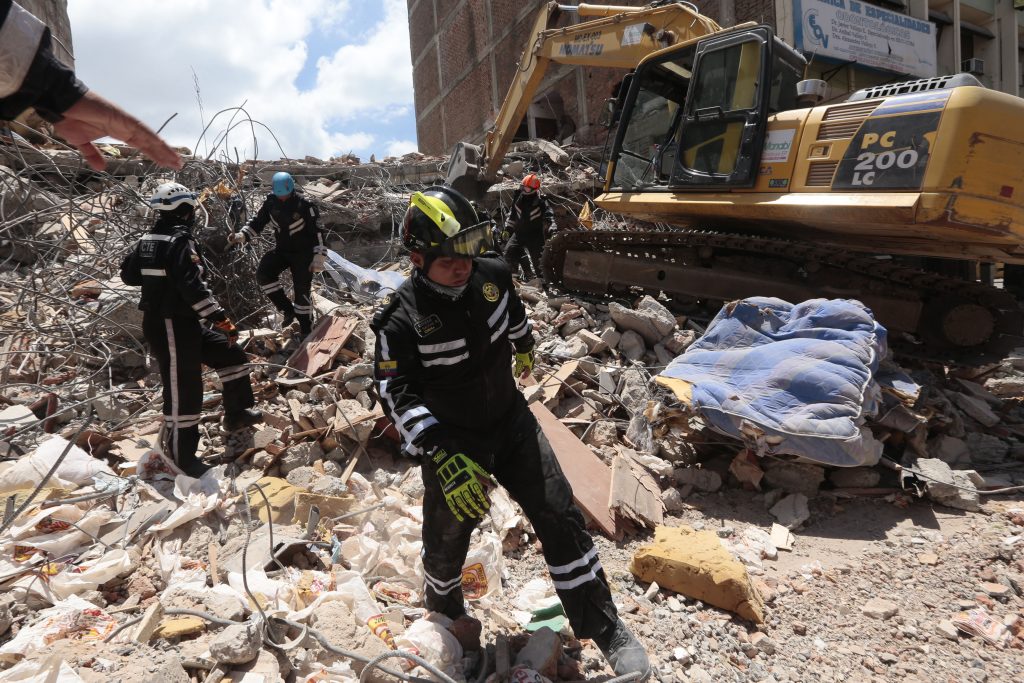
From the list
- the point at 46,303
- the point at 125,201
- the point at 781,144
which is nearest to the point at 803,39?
the point at 781,144

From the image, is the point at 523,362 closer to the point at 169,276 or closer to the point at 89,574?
the point at 89,574

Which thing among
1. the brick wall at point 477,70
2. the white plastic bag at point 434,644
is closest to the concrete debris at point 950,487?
the white plastic bag at point 434,644

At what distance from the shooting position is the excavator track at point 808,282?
17.7 feet

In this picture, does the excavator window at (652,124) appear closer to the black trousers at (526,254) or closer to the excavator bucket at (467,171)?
the black trousers at (526,254)

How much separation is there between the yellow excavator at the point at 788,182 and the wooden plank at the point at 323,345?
302 centimetres

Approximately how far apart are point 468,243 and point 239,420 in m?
3.27

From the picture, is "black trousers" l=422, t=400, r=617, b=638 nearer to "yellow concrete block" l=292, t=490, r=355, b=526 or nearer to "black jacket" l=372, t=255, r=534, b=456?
"black jacket" l=372, t=255, r=534, b=456

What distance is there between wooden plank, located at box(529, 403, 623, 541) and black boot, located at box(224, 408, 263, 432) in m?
2.21

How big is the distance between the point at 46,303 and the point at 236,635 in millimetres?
5404

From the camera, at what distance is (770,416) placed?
3.84 meters

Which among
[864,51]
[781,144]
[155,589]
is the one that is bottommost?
[155,589]

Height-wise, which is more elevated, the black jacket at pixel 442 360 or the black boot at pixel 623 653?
the black jacket at pixel 442 360

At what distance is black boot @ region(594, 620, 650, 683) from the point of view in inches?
89.0

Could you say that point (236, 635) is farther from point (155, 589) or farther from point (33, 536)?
point (33, 536)
